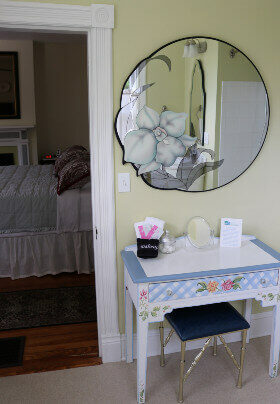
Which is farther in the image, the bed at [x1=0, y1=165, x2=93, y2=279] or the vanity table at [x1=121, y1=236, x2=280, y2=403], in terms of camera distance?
the bed at [x1=0, y1=165, x2=93, y2=279]

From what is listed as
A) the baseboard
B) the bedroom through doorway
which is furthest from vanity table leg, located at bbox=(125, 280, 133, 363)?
the bedroom through doorway

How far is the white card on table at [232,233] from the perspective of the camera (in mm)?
2645

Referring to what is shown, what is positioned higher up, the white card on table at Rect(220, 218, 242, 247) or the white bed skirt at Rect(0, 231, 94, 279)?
the white card on table at Rect(220, 218, 242, 247)

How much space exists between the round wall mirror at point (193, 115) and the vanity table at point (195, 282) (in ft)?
1.59

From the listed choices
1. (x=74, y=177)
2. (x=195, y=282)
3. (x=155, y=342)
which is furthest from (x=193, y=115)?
(x=74, y=177)

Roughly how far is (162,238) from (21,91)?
5.00m

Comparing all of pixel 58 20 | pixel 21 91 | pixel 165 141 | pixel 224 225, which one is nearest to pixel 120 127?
pixel 165 141

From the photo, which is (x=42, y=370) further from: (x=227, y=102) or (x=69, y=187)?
(x=227, y=102)

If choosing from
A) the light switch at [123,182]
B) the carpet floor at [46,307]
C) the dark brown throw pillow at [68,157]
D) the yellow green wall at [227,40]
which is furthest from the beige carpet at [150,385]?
the dark brown throw pillow at [68,157]

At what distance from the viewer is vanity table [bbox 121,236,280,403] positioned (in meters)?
2.27

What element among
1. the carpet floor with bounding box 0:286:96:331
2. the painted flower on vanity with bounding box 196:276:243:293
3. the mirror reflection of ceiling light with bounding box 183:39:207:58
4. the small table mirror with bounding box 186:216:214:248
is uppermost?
the mirror reflection of ceiling light with bounding box 183:39:207:58

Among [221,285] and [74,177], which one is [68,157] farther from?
[221,285]

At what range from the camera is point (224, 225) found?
2656mm

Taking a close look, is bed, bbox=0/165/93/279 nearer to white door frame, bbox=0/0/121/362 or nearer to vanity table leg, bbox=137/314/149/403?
white door frame, bbox=0/0/121/362
